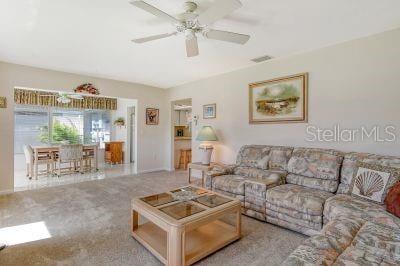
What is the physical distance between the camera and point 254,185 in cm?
287

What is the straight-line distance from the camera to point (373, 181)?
225 centimetres

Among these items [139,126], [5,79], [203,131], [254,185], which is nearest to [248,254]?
[254,185]

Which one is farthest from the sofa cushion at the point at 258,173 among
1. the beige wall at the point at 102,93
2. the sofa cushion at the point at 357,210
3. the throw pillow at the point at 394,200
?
the beige wall at the point at 102,93

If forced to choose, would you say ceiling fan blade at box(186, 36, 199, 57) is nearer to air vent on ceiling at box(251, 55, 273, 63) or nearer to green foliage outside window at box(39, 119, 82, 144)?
air vent on ceiling at box(251, 55, 273, 63)

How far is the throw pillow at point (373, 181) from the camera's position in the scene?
2.15m

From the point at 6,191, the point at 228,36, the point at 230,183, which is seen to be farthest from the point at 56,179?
the point at 228,36

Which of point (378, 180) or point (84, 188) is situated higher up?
point (378, 180)

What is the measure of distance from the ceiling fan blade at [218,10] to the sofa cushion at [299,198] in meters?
2.04

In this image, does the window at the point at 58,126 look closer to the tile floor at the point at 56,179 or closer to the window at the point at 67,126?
the window at the point at 67,126

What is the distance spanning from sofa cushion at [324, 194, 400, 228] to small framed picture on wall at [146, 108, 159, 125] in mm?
4836

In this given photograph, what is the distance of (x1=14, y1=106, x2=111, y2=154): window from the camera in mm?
6477

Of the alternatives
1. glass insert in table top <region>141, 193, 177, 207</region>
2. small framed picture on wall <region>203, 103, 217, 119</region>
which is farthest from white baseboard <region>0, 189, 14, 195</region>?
small framed picture on wall <region>203, 103, 217, 119</region>

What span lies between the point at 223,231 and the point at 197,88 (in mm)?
3749

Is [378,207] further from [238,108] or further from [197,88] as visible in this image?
[197,88]
